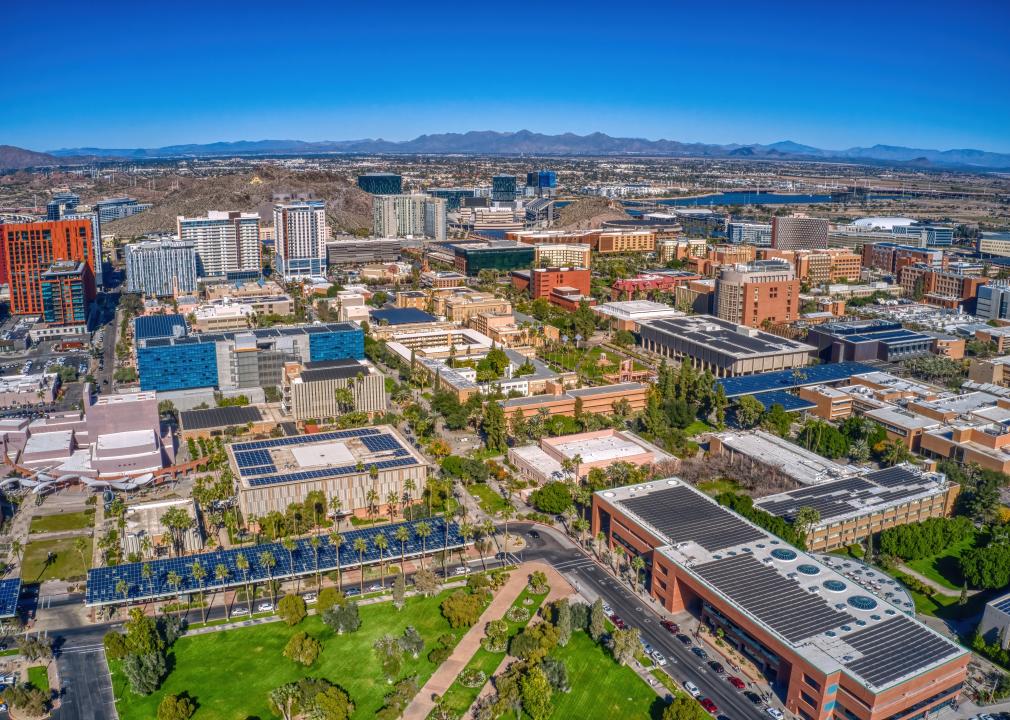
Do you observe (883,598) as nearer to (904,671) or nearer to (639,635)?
(904,671)

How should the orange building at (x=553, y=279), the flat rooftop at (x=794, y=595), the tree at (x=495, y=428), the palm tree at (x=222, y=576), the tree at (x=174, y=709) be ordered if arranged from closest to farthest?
the tree at (x=174, y=709) → the flat rooftop at (x=794, y=595) → the palm tree at (x=222, y=576) → the tree at (x=495, y=428) → the orange building at (x=553, y=279)

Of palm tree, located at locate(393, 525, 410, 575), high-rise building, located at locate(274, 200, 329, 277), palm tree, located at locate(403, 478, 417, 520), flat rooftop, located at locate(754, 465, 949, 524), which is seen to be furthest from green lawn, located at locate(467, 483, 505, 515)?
high-rise building, located at locate(274, 200, 329, 277)

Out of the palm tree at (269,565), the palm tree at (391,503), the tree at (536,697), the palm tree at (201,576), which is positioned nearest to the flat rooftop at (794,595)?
the tree at (536,697)

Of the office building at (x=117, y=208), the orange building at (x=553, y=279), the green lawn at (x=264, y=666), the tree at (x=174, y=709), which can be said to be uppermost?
the office building at (x=117, y=208)

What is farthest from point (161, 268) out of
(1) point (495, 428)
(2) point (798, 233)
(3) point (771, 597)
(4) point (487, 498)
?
(2) point (798, 233)

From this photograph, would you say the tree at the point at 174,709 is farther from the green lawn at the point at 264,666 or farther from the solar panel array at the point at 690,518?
the solar panel array at the point at 690,518

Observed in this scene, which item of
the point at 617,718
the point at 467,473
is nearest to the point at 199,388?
the point at 467,473

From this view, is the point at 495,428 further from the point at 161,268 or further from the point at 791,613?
the point at 161,268

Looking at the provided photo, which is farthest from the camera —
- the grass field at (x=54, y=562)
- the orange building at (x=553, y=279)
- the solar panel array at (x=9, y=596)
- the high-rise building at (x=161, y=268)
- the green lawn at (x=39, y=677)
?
the high-rise building at (x=161, y=268)
